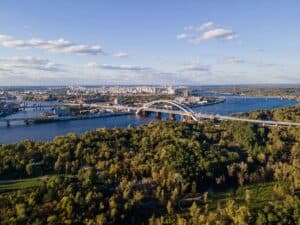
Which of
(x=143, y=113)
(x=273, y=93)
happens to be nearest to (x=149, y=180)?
(x=143, y=113)

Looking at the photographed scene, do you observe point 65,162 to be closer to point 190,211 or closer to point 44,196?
point 44,196

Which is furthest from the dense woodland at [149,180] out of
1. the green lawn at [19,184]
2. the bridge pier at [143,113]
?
the bridge pier at [143,113]

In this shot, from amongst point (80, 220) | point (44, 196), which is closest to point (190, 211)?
point (80, 220)

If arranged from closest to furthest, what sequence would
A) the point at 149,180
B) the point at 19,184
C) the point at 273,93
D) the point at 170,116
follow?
the point at 19,184 → the point at 149,180 → the point at 170,116 → the point at 273,93

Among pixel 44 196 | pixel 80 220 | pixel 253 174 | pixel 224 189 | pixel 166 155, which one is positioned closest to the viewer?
pixel 80 220

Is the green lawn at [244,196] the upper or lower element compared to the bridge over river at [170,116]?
lower

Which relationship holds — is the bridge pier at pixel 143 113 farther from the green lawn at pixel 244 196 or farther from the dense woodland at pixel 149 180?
the green lawn at pixel 244 196

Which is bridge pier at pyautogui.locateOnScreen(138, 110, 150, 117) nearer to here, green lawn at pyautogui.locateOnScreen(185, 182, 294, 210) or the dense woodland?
the dense woodland

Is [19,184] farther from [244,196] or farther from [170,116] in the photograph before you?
[170,116]
